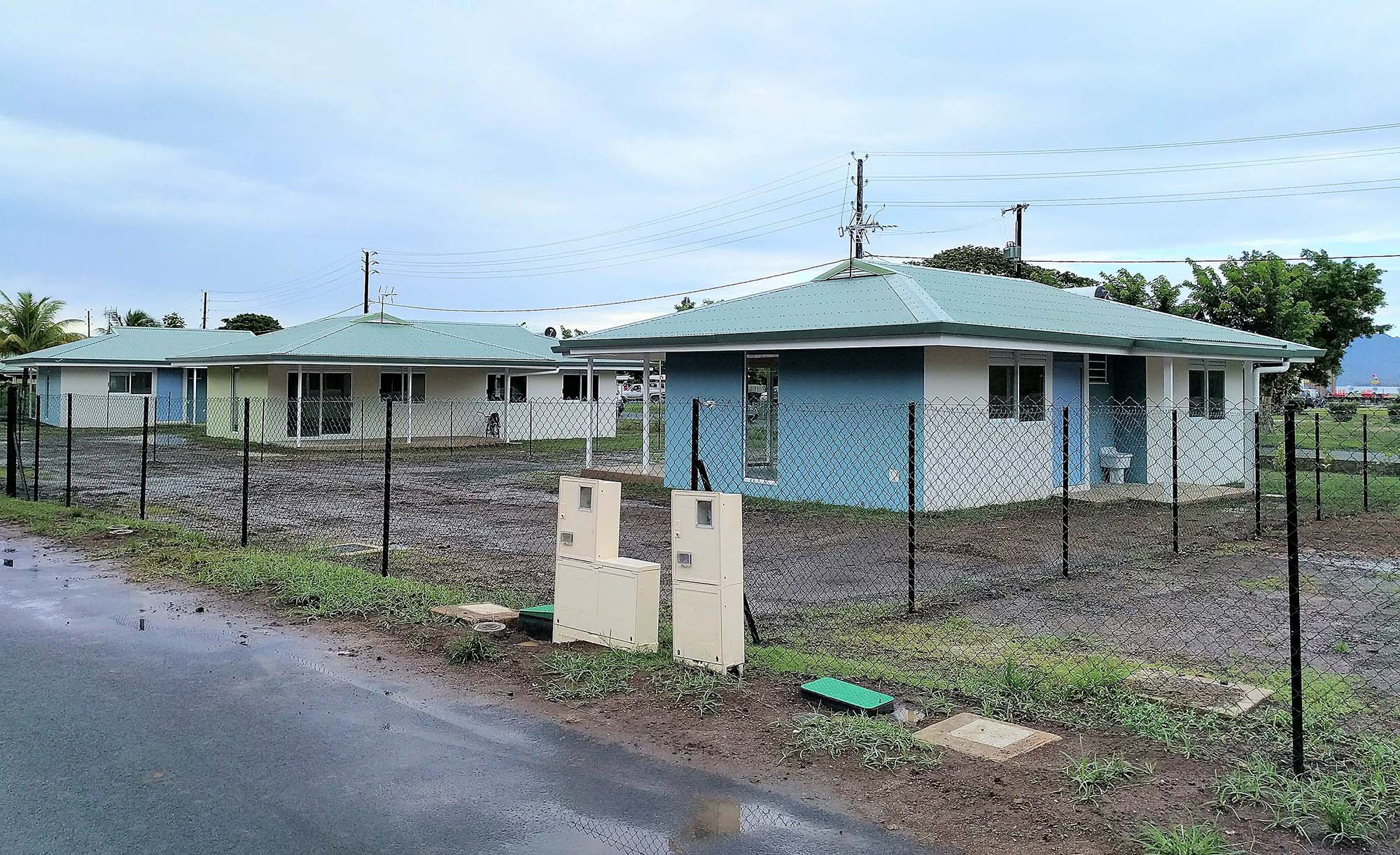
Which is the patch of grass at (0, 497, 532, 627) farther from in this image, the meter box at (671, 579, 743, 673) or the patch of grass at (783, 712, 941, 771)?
the patch of grass at (783, 712, 941, 771)

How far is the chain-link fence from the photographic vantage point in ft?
20.0

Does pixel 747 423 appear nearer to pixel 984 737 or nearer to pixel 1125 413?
pixel 1125 413

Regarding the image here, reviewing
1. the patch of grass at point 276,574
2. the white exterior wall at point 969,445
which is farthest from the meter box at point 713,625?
the white exterior wall at point 969,445

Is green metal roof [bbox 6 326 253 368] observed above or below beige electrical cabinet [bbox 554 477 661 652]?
above

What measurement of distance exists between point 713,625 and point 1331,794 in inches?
126

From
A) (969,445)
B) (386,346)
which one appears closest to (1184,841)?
(969,445)

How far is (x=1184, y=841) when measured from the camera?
376 centimetres

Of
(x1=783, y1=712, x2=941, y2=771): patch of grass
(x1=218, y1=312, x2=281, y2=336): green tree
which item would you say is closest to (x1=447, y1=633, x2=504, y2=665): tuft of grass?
(x1=783, y1=712, x2=941, y2=771): patch of grass

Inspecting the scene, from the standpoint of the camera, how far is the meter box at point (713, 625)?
19.9 feet

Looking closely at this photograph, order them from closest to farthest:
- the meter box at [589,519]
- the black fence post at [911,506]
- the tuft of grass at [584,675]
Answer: the tuft of grass at [584,675], the meter box at [589,519], the black fence post at [911,506]

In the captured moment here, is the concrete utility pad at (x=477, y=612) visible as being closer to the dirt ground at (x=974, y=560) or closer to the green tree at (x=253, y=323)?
the dirt ground at (x=974, y=560)

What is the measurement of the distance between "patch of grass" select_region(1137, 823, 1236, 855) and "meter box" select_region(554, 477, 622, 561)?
3.71 metres

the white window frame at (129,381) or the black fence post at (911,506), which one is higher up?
the white window frame at (129,381)

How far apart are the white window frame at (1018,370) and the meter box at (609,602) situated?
10.4m
